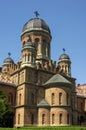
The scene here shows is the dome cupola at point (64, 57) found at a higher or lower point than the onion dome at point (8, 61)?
lower

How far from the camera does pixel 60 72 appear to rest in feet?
191

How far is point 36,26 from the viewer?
62.2m

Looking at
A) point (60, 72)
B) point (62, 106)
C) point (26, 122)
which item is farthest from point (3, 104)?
A: point (60, 72)

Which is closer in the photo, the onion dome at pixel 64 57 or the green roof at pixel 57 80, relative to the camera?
the green roof at pixel 57 80

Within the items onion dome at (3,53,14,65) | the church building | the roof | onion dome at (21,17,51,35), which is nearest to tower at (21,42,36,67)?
the church building

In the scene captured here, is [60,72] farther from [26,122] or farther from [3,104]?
[3,104]

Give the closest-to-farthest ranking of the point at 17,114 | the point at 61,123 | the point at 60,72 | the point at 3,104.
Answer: the point at 3,104 → the point at 61,123 → the point at 17,114 → the point at 60,72

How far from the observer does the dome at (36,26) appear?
62119 mm

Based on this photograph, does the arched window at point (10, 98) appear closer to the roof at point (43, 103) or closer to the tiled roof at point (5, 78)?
the tiled roof at point (5, 78)

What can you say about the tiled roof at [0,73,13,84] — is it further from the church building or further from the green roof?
the green roof

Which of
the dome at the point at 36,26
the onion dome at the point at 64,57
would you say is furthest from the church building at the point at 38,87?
the onion dome at the point at 64,57

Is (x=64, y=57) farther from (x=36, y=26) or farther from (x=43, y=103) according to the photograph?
(x=43, y=103)

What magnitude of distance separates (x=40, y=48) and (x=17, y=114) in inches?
637

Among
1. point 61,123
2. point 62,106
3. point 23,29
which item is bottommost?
point 61,123
